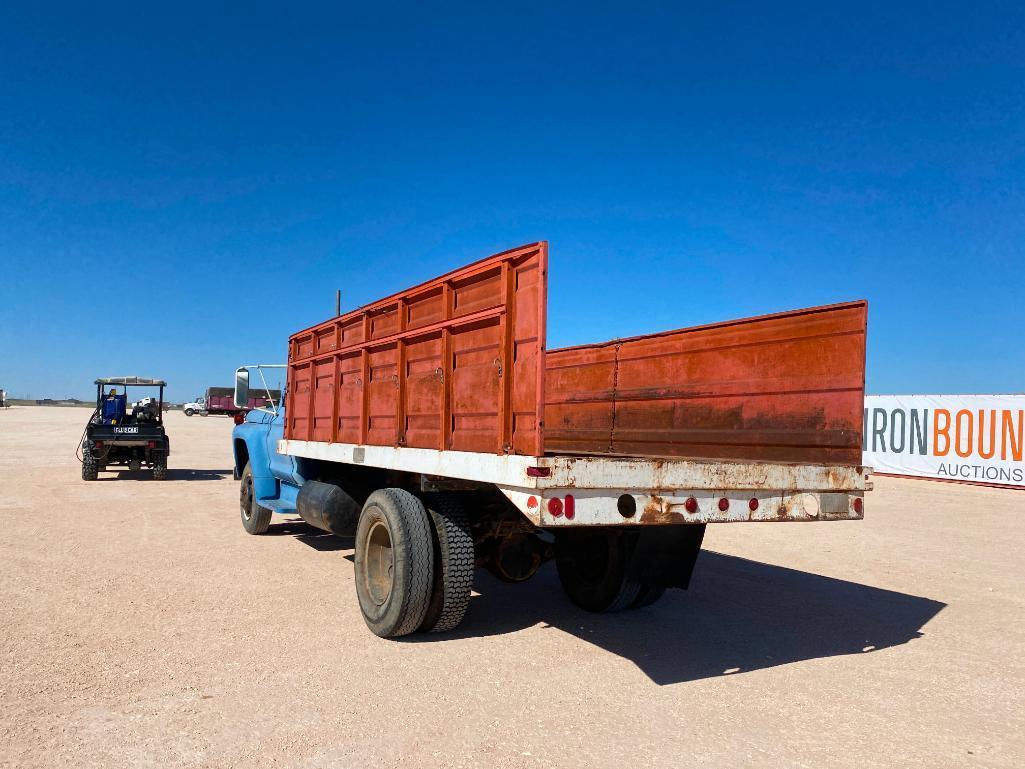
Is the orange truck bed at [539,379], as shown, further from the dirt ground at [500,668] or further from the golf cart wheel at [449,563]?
the dirt ground at [500,668]

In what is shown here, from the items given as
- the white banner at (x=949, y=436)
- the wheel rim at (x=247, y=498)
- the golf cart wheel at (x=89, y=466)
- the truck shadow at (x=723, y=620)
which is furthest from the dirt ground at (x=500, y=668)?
the white banner at (x=949, y=436)

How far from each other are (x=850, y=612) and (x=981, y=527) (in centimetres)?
667

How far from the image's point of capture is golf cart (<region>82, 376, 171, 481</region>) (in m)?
14.2

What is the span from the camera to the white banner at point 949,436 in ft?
52.1

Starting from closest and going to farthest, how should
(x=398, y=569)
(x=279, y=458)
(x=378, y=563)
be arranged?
(x=398, y=569)
(x=378, y=563)
(x=279, y=458)

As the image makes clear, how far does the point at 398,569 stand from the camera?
4492 millimetres

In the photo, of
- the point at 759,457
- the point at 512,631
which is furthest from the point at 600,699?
the point at 759,457

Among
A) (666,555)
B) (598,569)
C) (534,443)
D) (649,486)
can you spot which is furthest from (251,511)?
(649,486)

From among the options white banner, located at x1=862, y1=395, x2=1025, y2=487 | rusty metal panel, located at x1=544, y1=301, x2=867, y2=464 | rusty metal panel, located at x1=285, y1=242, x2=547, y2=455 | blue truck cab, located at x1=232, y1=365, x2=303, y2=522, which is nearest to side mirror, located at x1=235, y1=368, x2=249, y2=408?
blue truck cab, located at x1=232, y1=365, x2=303, y2=522

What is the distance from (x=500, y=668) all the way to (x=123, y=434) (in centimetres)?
1285

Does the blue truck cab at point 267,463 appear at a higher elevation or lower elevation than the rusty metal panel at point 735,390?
lower

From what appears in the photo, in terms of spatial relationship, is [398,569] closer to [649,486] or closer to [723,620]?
[649,486]

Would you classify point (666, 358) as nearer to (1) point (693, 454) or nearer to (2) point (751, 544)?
(1) point (693, 454)

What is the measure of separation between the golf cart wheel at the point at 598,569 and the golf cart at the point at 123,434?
445 inches
